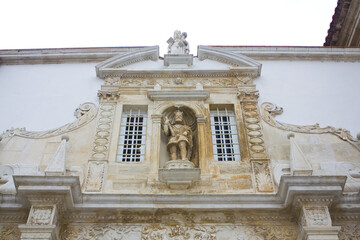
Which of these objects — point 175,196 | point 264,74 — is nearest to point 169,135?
point 175,196

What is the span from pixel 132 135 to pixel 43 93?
101 inches

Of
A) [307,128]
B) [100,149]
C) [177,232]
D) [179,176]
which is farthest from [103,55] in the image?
[177,232]

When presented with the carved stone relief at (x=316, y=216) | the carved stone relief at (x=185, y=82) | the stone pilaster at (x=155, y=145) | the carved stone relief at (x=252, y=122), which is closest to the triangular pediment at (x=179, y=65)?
the carved stone relief at (x=185, y=82)

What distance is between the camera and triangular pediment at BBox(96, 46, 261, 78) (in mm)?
10688

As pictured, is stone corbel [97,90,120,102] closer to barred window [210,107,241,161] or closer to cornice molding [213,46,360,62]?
barred window [210,107,241,161]

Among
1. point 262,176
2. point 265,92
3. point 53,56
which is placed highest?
point 53,56

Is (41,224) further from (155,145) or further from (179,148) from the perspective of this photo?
(179,148)

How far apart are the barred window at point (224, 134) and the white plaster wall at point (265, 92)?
1016mm

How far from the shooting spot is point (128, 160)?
354 inches

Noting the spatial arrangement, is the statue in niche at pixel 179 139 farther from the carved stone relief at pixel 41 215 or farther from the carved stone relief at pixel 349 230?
the carved stone relief at pixel 349 230

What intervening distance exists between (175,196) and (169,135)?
71.2 inches

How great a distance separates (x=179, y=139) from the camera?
8.80 metres

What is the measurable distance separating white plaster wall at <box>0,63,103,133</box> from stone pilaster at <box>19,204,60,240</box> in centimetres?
264

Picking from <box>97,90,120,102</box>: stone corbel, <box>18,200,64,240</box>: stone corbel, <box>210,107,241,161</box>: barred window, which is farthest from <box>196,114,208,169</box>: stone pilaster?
<box>18,200,64,240</box>: stone corbel
